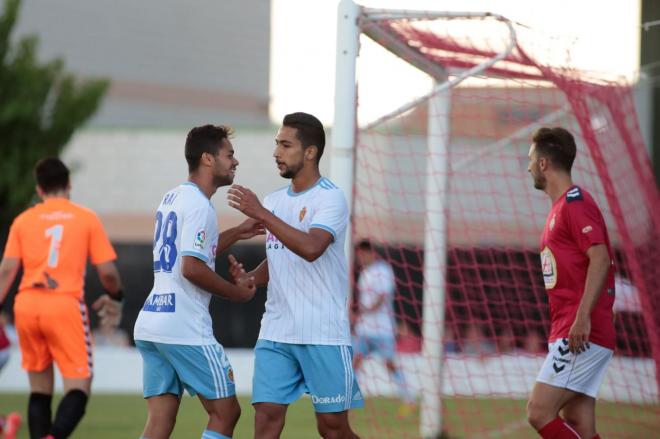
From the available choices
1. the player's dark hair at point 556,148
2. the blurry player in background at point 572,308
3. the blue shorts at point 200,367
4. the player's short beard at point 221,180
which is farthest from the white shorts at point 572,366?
the player's short beard at point 221,180

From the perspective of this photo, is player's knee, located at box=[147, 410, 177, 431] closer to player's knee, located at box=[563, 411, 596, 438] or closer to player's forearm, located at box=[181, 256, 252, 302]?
player's forearm, located at box=[181, 256, 252, 302]

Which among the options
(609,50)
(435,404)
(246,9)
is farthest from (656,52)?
(246,9)

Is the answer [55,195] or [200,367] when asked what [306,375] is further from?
[55,195]

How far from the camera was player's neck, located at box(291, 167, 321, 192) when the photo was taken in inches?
223

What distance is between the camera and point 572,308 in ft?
18.9

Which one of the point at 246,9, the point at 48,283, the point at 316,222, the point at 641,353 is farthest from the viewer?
the point at 246,9

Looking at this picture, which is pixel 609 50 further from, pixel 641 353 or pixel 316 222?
pixel 316 222

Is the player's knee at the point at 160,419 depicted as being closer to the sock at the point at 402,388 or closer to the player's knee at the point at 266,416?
the player's knee at the point at 266,416

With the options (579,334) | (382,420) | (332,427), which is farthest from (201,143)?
(382,420)

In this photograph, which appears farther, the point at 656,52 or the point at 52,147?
the point at 52,147

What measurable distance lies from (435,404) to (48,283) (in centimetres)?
316

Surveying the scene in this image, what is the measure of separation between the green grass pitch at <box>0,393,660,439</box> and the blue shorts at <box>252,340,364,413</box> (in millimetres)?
3174

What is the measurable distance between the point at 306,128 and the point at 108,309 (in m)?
2.33

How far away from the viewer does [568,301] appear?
5.77m
